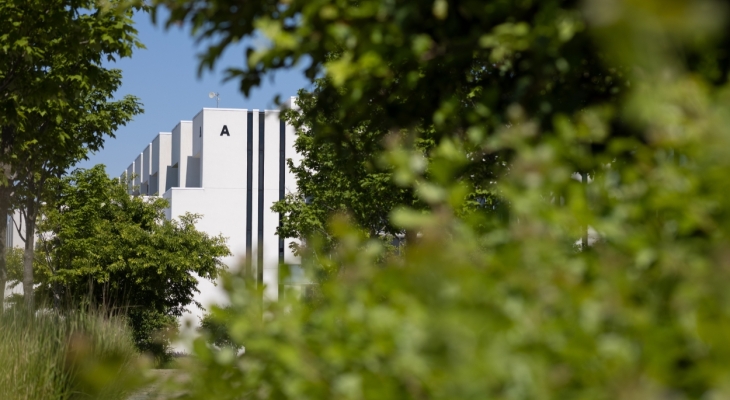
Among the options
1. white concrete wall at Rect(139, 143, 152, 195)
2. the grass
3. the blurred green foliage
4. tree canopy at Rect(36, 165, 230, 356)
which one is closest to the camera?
the blurred green foliage

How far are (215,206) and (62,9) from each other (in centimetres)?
5920

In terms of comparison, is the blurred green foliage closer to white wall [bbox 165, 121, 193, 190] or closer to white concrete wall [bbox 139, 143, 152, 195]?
white wall [bbox 165, 121, 193, 190]

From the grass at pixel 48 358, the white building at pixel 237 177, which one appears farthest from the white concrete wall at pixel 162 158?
the grass at pixel 48 358

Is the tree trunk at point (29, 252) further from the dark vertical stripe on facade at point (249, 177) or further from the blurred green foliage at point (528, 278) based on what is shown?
the dark vertical stripe on facade at point (249, 177)

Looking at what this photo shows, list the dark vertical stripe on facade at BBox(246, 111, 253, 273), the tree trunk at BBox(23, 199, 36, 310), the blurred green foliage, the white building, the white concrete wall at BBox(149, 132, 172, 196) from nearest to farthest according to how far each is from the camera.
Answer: the blurred green foliage
the tree trunk at BBox(23, 199, 36, 310)
the white building
the dark vertical stripe on facade at BBox(246, 111, 253, 273)
the white concrete wall at BBox(149, 132, 172, 196)

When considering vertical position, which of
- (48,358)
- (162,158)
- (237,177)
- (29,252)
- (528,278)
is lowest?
(48,358)

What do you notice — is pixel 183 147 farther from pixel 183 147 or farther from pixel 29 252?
Answer: pixel 29 252

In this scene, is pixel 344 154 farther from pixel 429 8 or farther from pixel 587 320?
pixel 587 320

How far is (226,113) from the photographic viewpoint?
68312mm

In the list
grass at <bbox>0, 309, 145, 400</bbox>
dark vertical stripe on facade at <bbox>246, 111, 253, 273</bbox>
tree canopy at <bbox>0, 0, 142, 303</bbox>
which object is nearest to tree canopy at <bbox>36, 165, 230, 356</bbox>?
tree canopy at <bbox>0, 0, 142, 303</bbox>

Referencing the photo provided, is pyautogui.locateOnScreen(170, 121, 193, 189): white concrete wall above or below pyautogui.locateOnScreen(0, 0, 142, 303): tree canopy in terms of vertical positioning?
above

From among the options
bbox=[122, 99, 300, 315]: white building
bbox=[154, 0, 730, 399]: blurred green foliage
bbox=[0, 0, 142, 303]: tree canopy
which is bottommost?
bbox=[154, 0, 730, 399]: blurred green foliage

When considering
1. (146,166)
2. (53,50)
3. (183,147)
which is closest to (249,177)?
(183,147)

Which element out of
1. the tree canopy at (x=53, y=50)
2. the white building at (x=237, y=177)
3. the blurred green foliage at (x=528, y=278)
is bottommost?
the blurred green foliage at (x=528, y=278)
